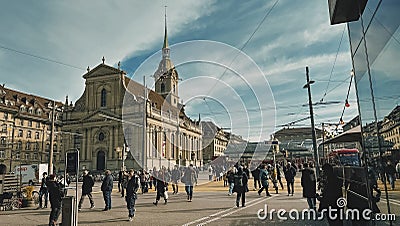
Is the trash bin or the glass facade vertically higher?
the glass facade

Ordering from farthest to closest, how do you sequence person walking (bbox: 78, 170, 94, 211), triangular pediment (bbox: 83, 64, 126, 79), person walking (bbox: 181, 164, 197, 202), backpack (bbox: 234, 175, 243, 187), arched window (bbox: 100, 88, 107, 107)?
arched window (bbox: 100, 88, 107, 107) → triangular pediment (bbox: 83, 64, 126, 79) → person walking (bbox: 181, 164, 197, 202) → person walking (bbox: 78, 170, 94, 211) → backpack (bbox: 234, 175, 243, 187)

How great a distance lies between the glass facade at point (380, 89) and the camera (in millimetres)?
4707

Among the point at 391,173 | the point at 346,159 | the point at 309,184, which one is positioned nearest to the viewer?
the point at 391,173

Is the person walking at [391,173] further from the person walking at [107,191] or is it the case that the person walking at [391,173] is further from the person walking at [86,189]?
the person walking at [86,189]

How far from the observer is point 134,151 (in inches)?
2589

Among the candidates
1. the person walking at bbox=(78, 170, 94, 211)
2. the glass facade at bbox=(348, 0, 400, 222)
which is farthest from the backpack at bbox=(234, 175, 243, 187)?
the glass facade at bbox=(348, 0, 400, 222)

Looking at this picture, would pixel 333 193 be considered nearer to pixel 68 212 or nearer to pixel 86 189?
pixel 68 212

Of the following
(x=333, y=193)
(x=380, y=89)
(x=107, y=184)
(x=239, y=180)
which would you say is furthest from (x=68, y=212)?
(x=380, y=89)

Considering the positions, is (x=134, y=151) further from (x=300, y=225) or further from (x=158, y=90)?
(x=300, y=225)

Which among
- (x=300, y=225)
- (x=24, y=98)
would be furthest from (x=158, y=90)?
(x=300, y=225)

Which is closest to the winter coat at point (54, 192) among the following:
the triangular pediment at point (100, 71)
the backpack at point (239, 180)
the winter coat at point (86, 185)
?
the winter coat at point (86, 185)

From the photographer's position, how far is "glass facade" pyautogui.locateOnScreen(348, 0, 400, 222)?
4.71 metres

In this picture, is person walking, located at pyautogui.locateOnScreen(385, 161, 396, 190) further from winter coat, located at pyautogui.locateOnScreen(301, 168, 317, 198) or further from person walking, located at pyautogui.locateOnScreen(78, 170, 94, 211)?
person walking, located at pyautogui.locateOnScreen(78, 170, 94, 211)

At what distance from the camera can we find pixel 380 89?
17.4ft
